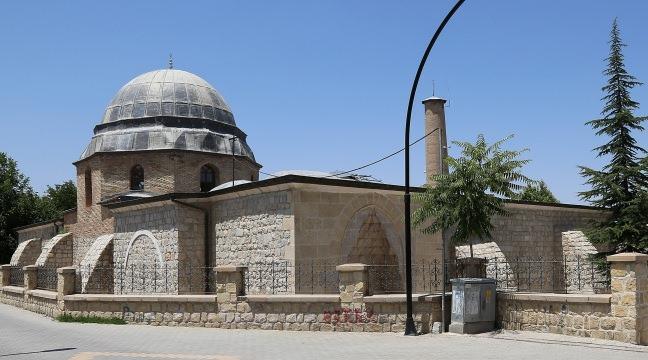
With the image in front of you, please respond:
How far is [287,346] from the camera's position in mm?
11523

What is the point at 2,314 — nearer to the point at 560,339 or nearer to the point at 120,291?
the point at 120,291

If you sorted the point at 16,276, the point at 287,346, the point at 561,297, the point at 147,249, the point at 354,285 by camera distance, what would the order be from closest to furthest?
the point at 287,346
the point at 561,297
the point at 354,285
the point at 147,249
the point at 16,276

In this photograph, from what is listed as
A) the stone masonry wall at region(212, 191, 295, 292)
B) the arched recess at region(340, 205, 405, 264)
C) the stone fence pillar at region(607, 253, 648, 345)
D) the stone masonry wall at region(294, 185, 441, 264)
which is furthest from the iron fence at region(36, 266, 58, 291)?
the stone fence pillar at region(607, 253, 648, 345)

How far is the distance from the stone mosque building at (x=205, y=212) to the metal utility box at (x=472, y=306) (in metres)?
4.27

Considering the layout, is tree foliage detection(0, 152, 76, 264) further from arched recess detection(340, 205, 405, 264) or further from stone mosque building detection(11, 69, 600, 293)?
arched recess detection(340, 205, 405, 264)

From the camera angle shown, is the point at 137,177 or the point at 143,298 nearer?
the point at 143,298

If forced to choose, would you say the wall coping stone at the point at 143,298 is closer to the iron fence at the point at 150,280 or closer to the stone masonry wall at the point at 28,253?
the iron fence at the point at 150,280

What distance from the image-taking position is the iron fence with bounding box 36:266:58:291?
66.5 feet

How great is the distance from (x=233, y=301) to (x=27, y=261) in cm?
2324

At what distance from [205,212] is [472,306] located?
9.35 meters

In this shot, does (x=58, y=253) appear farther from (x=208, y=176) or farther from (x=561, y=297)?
(x=561, y=297)

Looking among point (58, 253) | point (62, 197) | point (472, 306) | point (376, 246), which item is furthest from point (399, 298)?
point (62, 197)

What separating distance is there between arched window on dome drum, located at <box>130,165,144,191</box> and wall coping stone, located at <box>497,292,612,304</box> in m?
19.2

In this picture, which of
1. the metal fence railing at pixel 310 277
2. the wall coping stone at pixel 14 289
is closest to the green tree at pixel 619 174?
the metal fence railing at pixel 310 277
